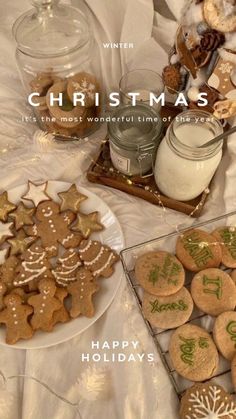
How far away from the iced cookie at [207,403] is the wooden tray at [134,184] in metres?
0.27

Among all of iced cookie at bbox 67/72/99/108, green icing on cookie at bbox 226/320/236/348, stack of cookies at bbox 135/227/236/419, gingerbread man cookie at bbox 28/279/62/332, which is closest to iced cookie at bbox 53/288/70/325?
gingerbread man cookie at bbox 28/279/62/332

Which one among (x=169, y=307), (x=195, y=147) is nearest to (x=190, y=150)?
(x=195, y=147)

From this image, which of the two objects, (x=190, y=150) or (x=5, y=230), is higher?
(x=190, y=150)

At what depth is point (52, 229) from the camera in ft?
2.42

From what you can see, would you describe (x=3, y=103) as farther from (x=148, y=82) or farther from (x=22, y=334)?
(x=22, y=334)

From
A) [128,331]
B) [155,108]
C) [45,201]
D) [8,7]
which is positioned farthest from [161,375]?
[8,7]

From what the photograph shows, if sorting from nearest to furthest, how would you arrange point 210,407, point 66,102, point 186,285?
point 210,407
point 186,285
point 66,102

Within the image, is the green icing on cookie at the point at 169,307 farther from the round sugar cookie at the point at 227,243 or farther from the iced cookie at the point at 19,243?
the iced cookie at the point at 19,243

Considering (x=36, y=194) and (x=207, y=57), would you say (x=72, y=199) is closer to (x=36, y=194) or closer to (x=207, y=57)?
(x=36, y=194)

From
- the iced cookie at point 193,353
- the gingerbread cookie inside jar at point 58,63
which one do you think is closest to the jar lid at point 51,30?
the gingerbread cookie inside jar at point 58,63

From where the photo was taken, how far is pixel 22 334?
0.65 meters

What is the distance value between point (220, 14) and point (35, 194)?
1.22 feet

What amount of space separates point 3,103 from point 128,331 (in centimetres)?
47

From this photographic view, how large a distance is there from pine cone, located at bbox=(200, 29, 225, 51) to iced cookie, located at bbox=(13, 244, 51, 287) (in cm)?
37
